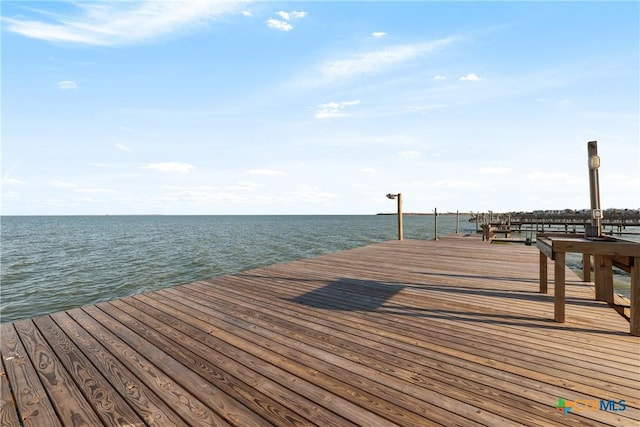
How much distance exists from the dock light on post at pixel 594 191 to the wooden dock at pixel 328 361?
929 millimetres

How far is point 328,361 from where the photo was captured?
2.26 metres

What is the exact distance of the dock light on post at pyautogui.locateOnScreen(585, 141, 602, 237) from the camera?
11.0ft

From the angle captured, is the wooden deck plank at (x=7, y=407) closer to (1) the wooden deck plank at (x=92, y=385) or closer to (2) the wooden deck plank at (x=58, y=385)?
(2) the wooden deck plank at (x=58, y=385)

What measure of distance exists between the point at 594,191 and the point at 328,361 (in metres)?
3.77

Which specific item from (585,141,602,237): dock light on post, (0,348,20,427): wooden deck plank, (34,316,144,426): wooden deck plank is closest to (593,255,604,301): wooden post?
(585,141,602,237): dock light on post

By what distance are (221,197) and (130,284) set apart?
60405mm

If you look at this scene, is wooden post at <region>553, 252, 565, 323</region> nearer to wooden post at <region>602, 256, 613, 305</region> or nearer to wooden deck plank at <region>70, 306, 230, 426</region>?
wooden post at <region>602, 256, 613, 305</region>

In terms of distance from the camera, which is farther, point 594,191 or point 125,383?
point 594,191

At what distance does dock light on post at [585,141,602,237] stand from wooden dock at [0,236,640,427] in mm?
929

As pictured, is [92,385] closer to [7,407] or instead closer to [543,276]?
[7,407]

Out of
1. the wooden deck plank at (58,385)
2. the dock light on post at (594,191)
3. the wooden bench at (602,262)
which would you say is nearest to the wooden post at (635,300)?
the wooden bench at (602,262)

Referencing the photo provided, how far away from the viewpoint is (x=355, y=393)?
1.83 m

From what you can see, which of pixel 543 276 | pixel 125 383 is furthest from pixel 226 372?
pixel 543 276

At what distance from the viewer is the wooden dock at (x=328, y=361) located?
166 centimetres
